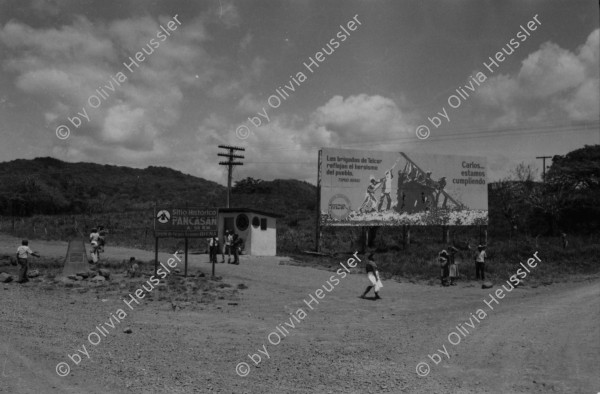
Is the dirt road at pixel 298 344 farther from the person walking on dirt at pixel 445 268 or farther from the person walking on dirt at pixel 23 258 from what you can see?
the person walking on dirt at pixel 445 268

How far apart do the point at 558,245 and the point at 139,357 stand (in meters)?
32.0

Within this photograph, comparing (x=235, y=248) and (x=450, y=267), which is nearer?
(x=450, y=267)

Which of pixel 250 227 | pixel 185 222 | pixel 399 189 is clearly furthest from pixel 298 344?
pixel 399 189

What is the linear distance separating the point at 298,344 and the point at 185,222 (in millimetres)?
9824

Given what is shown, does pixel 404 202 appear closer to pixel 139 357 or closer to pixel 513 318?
pixel 513 318

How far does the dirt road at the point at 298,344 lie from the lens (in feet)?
24.7

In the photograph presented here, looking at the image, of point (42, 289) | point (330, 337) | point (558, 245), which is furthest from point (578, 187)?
point (42, 289)

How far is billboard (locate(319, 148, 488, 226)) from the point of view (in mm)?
30297

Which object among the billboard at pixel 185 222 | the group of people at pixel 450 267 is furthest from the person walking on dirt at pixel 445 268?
the billboard at pixel 185 222

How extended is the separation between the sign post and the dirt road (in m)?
3.66

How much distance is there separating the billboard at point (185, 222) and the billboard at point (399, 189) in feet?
39.0

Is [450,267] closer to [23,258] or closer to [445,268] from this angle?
[445,268]

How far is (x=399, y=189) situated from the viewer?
105ft

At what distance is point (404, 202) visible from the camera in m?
32.1
